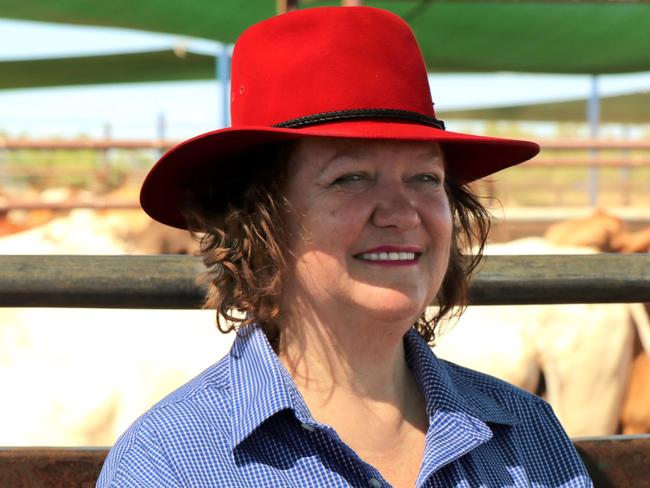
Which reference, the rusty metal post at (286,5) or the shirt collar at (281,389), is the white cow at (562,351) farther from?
the shirt collar at (281,389)

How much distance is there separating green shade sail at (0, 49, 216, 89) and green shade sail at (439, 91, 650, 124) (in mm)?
2527

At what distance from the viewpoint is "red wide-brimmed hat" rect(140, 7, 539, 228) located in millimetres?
1386

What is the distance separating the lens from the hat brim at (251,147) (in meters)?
1.36

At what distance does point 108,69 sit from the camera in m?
8.62

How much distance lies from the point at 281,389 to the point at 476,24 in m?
6.47

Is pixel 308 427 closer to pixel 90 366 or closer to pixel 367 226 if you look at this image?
pixel 367 226

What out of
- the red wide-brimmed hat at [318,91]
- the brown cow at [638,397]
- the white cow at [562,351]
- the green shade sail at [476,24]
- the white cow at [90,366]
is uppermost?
the red wide-brimmed hat at [318,91]

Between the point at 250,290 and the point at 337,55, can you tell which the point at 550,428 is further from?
the point at 337,55

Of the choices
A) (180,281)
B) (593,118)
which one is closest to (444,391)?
(180,281)

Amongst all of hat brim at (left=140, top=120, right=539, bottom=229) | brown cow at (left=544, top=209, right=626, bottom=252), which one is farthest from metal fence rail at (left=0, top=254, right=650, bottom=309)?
brown cow at (left=544, top=209, right=626, bottom=252)

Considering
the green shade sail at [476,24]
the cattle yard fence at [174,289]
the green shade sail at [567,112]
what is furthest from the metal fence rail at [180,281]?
the green shade sail at [567,112]

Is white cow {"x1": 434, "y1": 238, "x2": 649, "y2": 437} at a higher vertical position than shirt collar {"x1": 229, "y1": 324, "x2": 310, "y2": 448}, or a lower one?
lower

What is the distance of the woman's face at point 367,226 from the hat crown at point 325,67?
6 cm

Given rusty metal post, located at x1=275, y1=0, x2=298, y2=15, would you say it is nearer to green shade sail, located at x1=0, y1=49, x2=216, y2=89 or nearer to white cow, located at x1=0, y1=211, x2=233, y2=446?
white cow, located at x1=0, y1=211, x2=233, y2=446
